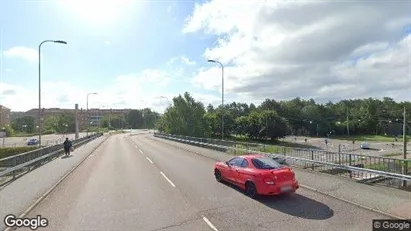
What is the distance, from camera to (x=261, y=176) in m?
11.3

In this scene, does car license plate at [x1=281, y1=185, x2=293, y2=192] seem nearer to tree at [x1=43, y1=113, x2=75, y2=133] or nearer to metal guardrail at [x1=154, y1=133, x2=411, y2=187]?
metal guardrail at [x1=154, y1=133, x2=411, y2=187]

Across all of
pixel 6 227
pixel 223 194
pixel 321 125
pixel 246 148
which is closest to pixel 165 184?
pixel 223 194

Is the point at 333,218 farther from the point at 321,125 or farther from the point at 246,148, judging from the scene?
the point at 321,125

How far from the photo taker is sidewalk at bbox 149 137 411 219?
9531 mm

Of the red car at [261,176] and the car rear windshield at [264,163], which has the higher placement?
the car rear windshield at [264,163]

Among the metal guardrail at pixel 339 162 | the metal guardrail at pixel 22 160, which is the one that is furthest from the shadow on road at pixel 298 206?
the metal guardrail at pixel 22 160

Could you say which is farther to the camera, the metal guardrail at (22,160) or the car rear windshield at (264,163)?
the metal guardrail at (22,160)

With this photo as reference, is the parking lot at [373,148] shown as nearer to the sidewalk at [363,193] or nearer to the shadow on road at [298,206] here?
the sidewalk at [363,193]

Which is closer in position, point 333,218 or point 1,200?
point 333,218

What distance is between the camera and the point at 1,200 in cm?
1139

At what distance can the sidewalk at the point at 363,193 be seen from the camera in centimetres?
953

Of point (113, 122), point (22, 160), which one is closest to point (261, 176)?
point (22, 160)

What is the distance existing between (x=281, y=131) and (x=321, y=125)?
48463 mm

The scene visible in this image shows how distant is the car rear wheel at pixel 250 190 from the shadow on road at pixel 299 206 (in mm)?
263
